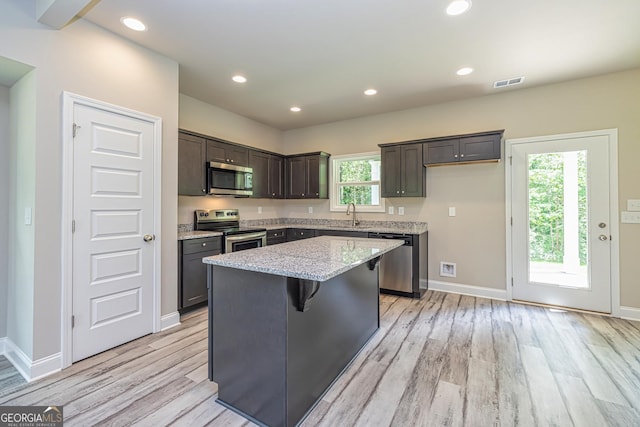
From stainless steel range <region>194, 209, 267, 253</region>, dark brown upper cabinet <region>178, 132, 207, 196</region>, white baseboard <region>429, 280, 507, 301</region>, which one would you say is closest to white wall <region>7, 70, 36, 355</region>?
dark brown upper cabinet <region>178, 132, 207, 196</region>

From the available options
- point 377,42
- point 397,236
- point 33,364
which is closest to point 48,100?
point 33,364

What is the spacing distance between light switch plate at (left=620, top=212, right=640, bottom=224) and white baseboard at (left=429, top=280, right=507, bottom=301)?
149cm

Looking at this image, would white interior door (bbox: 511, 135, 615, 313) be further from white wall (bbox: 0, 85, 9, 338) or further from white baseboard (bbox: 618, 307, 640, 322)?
white wall (bbox: 0, 85, 9, 338)

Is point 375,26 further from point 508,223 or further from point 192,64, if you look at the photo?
point 508,223

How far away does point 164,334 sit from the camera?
2826 mm

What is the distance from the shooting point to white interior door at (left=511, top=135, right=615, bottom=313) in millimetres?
3352

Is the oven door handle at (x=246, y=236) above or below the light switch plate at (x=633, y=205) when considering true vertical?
below

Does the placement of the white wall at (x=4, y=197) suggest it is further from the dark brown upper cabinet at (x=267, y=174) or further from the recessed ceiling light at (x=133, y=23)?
the dark brown upper cabinet at (x=267, y=174)

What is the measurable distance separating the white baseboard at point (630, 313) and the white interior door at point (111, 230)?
16.7ft

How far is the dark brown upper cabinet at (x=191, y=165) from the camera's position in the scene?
3.50m

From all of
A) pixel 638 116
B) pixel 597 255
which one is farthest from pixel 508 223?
pixel 638 116

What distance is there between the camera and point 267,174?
196 inches

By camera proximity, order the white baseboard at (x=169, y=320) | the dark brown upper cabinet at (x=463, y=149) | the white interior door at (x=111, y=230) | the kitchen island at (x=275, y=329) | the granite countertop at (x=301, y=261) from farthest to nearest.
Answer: the dark brown upper cabinet at (x=463, y=149) → the white baseboard at (x=169, y=320) → the white interior door at (x=111, y=230) → the kitchen island at (x=275, y=329) → the granite countertop at (x=301, y=261)

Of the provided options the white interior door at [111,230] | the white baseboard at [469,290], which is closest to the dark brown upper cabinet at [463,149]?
the white baseboard at [469,290]
